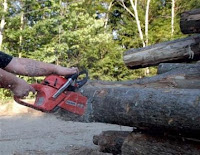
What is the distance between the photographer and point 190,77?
381 centimetres

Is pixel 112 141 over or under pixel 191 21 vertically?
under

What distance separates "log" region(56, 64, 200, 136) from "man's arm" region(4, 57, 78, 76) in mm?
407

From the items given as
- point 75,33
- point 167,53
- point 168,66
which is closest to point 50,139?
point 168,66

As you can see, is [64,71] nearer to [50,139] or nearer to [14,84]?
[14,84]

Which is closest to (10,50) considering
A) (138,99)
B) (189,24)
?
(189,24)

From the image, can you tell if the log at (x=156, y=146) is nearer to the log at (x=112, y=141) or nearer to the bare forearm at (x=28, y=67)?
the log at (x=112, y=141)

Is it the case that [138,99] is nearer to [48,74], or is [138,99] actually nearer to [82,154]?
[48,74]

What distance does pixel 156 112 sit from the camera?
230 centimetres

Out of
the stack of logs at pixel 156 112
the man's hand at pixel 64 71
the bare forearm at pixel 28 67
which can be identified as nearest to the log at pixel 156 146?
the stack of logs at pixel 156 112

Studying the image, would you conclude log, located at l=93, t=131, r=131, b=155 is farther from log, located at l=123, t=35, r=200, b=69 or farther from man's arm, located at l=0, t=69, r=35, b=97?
log, located at l=123, t=35, r=200, b=69

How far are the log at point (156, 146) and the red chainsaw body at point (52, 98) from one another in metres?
0.69

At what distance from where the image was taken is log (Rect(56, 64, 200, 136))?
2115 mm

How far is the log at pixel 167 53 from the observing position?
4.17 m

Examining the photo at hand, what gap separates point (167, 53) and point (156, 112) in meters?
2.34
